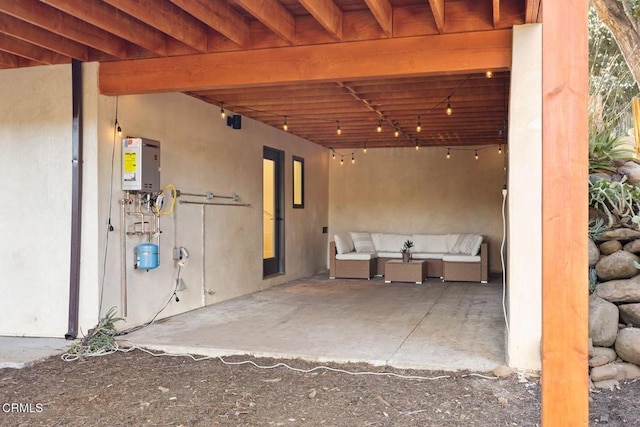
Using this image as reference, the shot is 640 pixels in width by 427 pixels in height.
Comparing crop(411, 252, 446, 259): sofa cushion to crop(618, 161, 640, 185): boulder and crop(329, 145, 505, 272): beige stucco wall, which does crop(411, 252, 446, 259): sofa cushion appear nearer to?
crop(329, 145, 505, 272): beige stucco wall

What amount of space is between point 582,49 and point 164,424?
2.82 m

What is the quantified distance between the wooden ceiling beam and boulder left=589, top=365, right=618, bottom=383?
239 cm

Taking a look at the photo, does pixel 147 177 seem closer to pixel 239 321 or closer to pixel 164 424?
pixel 239 321

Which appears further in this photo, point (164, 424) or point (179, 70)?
point (179, 70)

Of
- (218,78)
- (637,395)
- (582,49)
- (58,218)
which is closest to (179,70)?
(218,78)

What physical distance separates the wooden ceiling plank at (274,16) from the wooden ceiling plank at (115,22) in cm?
113

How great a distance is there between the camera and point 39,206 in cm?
518

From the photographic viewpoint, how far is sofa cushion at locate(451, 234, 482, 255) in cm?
948

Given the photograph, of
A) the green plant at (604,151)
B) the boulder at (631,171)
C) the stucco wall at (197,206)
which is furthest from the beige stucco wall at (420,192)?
the boulder at (631,171)

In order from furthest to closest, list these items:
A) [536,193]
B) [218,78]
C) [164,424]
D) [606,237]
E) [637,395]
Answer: [218,78] < [606,237] < [536,193] < [637,395] < [164,424]

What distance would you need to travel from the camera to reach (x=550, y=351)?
1857 mm

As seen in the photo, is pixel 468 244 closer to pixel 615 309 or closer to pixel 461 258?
pixel 461 258

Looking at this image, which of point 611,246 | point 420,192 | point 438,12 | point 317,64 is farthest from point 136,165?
point 420,192

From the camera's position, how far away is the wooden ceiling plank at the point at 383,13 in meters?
3.88
